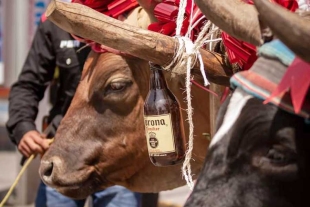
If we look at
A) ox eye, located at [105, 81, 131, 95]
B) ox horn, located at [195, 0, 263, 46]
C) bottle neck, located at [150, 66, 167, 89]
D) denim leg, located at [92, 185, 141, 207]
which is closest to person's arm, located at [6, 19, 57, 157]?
denim leg, located at [92, 185, 141, 207]

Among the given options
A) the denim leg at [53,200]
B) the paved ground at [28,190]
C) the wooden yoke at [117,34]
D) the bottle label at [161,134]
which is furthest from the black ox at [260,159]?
the paved ground at [28,190]

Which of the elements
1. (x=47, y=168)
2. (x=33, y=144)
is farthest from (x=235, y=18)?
(x=33, y=144)

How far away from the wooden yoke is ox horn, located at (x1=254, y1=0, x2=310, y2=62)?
80 cm

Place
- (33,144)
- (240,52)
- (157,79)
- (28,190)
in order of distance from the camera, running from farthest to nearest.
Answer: (28,190)
(33,144)
(157,79)
(240,52)

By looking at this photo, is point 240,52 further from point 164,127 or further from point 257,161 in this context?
point 257,161

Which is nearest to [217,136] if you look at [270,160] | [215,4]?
[270,160]

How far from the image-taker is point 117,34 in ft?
8.61

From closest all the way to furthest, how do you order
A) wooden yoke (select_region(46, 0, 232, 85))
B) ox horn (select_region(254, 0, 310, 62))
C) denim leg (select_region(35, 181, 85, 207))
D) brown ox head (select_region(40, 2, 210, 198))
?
1. ox horn (select_region(254, 0, 310, 62))
2. wooden yoke (select_region(46, 0, 232, 85))
3. brown ox head (select_region(40, 2, 210, 198))
4. denim leg (select_region(35, 181, 85, 207))

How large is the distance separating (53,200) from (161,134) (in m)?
1.51

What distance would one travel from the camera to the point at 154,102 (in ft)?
9.39

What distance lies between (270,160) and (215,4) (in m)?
0.47

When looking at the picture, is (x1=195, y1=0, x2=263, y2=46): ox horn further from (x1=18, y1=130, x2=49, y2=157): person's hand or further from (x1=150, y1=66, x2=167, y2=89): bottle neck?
(x1=18, y1=130, x2=49, y2=157): person's hand

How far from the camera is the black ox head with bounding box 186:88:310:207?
6.64ft

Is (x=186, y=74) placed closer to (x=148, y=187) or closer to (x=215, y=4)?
(x=215, y=4)
